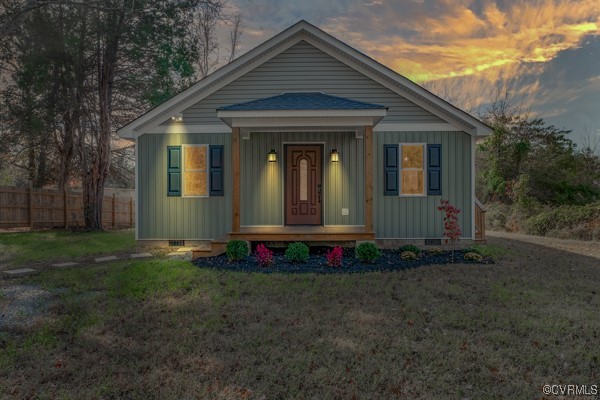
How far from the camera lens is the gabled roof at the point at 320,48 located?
931 cm

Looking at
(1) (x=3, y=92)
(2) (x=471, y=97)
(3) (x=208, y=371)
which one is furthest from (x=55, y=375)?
(2) (x=471, y=97)

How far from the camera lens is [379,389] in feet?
9.73

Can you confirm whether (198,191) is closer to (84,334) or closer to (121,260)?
(121,260)

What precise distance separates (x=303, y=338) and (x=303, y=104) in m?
5.66

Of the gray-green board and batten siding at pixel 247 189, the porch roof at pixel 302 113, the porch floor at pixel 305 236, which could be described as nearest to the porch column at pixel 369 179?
the porch floor at pixel 305 236

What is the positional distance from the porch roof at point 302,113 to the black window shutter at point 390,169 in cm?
122

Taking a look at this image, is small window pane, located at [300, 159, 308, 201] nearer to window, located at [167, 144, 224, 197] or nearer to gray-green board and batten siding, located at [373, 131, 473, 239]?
gray-green board and batten siding, located at [373, 131, 473, 239]

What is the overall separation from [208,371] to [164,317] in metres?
1.51

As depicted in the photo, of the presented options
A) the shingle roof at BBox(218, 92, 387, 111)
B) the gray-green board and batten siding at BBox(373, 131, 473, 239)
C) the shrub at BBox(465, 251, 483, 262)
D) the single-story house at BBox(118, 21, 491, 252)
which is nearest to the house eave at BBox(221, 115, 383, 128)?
the shingle roof at BBox(218, 92, 387, 111)

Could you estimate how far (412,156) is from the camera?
9.62 meters

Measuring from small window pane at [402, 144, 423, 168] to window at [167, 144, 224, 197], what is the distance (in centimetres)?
459

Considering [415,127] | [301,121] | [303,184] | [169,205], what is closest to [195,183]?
[169,205]

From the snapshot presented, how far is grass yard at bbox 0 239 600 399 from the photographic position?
3031mm

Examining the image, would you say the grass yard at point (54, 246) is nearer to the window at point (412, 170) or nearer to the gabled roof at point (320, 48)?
the gabled roof at point (320, 48)
